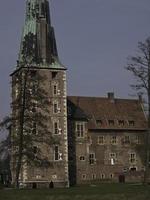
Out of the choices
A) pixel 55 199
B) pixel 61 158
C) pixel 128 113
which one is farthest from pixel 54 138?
pixel 55 199

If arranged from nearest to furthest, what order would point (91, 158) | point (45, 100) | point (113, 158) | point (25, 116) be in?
point (25, 116) → point (45, 100) → point (91, 158) → point (113, 158)

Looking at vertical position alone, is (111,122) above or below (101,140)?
above

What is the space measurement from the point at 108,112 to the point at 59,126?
1464 cm

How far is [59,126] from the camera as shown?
71500 mm

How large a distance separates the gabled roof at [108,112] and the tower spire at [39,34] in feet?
32.8

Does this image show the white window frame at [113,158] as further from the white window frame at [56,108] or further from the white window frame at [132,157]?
the white window frame at [56,108]

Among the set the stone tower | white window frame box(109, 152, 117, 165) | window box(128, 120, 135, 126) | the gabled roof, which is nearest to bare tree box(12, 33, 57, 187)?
the stone tower

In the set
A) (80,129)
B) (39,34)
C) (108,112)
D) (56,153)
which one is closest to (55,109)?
(56,153)

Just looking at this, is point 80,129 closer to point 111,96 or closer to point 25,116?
point 111,96

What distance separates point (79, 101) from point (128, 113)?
8.40 metres

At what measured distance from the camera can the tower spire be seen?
7244 centimetres

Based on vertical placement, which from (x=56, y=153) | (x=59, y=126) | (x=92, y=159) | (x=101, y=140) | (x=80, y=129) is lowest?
(x=92, y=159)

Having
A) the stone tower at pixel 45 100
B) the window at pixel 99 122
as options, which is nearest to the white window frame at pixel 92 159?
the window at pixel 99 122

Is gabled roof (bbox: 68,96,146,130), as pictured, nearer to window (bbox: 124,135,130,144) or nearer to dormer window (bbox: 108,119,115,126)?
dormer window (bbox: 108,119,115,126)
